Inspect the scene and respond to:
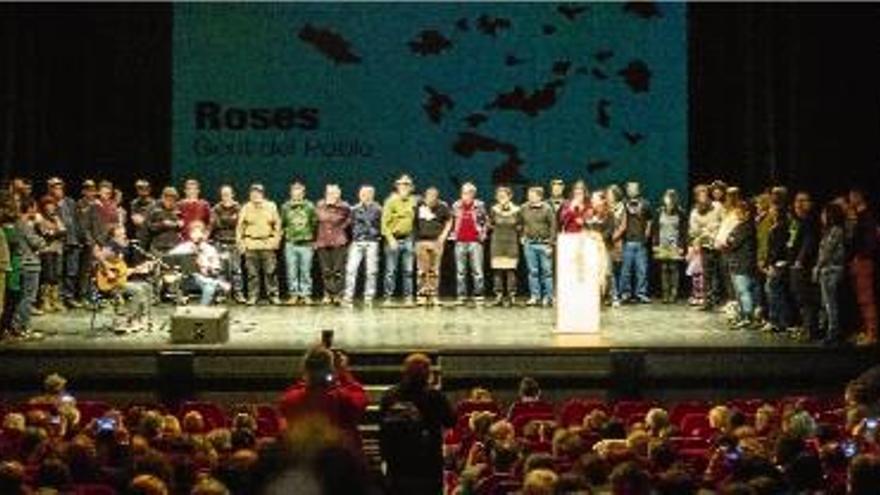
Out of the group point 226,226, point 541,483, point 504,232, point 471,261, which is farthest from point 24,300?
point 541,483

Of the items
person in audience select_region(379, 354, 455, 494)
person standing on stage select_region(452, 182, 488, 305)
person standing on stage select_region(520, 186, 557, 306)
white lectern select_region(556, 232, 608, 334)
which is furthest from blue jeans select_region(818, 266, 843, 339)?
person in audience select_region(379, 354, 455, 494)

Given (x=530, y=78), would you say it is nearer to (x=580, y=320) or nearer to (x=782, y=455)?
(x=580, y=320)

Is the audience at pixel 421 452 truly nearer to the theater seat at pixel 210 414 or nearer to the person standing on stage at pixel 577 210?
the theater seat at pixel 210 414

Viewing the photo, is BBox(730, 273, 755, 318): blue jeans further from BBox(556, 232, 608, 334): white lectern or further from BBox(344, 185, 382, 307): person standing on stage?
BBox(344, 185, 382, 307): person standing on stage

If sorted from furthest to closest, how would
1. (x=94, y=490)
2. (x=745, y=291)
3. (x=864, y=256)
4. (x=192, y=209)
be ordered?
(x=192, y=209) < (x=745, y=291) < (x=864, y=256) < (x=94, y=490)

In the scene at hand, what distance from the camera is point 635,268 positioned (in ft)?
66.7

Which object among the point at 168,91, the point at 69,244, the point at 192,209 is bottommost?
the point at 69,244

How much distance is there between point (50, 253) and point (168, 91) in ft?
13.5

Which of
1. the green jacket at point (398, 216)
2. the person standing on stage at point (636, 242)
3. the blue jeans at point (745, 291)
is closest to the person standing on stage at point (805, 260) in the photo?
the blue jeans at point (745, 291)

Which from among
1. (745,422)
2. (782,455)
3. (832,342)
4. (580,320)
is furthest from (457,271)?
(782,455)

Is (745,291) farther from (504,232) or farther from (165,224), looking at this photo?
(165,224)

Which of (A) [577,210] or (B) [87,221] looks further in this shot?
(A) [577,210]

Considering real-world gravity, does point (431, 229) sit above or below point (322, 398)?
above

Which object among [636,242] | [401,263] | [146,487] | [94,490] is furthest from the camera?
[401,263]
